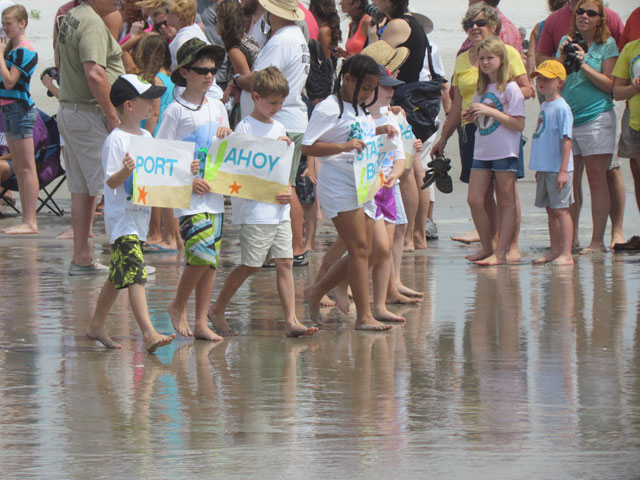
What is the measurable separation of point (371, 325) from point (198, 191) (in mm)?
1302

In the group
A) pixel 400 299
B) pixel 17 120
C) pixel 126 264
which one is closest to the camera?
pixel 126 264

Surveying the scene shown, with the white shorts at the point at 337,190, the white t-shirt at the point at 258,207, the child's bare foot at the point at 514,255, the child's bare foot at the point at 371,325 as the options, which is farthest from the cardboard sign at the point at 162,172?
the child's bare foot at the point at 514,255

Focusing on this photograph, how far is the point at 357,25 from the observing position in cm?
1277

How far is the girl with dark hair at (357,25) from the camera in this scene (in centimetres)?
1222

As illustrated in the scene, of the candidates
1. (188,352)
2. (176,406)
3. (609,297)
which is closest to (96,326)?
(188,352)

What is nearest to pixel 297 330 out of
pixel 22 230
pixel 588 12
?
pixel 588 12

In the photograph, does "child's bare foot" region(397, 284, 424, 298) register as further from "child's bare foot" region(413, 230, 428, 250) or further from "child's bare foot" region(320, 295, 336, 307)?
"child's bare foot" region(413, 230, 428, 250)

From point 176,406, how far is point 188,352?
1.30 m

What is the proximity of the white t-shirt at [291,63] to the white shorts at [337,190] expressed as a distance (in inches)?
80.0

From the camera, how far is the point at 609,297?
8.50m

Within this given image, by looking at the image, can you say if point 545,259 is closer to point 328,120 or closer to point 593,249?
point 593,249

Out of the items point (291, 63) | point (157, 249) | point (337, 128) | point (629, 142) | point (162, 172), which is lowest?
point (157, 249)

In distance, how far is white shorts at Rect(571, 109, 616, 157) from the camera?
1102cm

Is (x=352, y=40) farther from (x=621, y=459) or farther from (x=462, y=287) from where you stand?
(x=621, y=459)
